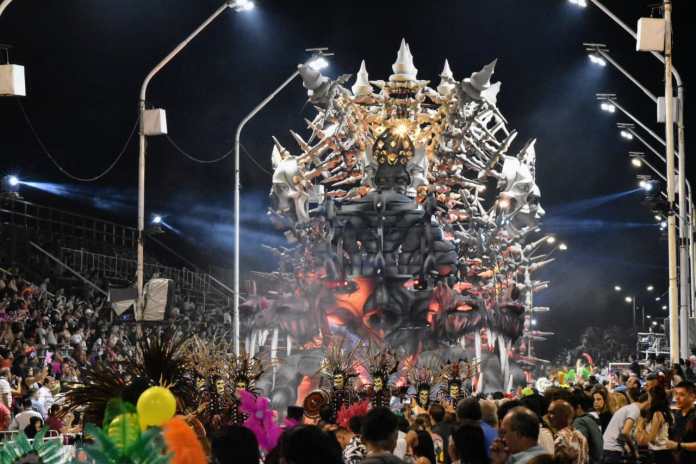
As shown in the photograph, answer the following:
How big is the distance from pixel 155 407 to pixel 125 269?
135 ft

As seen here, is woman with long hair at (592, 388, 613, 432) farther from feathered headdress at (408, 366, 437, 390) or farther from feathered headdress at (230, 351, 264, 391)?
feathered headdress at (408, 366, 437, 390)

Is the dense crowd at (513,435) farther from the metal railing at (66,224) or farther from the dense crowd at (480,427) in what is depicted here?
the metal railing at (66,224)

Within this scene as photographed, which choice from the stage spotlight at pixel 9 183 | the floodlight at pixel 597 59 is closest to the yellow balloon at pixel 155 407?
the floodlight at pixel 597 59

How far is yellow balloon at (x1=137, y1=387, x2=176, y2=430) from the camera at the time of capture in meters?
9.45

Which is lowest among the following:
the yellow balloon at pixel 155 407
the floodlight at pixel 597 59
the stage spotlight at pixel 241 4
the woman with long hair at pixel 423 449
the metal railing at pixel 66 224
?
the woman with long hair at pixel 423 449

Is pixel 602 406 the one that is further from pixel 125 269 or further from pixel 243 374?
pixel 125 269

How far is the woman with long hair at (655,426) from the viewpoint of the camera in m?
15.0

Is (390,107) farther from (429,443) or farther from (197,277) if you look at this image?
(429,443)

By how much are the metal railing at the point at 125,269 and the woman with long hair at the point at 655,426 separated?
31.4m

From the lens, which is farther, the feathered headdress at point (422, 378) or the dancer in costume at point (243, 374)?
the feathered headdress at point (422, 378)

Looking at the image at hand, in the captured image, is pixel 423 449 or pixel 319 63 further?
pixel 319 63

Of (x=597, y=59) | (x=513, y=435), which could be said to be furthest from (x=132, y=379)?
(x=597, y=59)

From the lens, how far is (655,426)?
15.0 meters

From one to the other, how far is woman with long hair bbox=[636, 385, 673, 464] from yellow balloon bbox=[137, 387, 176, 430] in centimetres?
710
